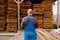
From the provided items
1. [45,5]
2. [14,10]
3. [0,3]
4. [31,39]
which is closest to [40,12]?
[45,5]

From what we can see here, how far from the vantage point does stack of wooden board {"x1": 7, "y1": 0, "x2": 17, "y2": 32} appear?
15.7m

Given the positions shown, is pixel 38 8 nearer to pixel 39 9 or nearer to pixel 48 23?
pixel 39 9

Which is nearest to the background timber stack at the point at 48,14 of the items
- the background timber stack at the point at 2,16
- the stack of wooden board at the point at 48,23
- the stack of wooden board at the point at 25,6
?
the stack of wooden board at the point at 48,23

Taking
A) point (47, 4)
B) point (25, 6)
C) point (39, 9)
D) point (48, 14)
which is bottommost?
point (48, 14)

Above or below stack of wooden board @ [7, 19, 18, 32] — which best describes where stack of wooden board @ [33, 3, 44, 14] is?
above

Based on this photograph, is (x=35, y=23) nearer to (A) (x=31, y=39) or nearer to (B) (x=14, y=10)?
(A) (x=31, y=39)

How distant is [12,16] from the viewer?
16.0 metres

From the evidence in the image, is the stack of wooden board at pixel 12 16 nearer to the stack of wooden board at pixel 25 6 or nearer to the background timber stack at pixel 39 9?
the stack of wooden board at pixel 25 6

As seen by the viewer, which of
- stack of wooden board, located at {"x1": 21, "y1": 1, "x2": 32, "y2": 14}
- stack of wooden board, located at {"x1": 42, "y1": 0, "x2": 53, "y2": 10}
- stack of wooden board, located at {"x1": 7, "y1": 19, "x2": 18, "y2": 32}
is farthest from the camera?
stack of wooden board, located at {"x1": 21, "y1": 1, "x2": 32, "y2": 14}

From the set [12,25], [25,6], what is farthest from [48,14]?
[12,25]

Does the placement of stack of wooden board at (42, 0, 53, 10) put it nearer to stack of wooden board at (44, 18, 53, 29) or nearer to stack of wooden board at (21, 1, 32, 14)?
stack of wooden board at (44, 18, 53, 29)

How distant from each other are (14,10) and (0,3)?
137 cm

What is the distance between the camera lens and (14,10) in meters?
15.9

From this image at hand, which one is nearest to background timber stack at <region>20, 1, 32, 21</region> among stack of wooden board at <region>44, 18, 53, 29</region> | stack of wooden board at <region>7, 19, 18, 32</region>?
stack of wooden board at <region>7, 19, 18, 32</region>
